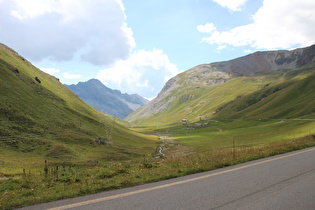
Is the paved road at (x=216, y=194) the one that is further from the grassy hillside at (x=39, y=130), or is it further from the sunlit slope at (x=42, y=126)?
the sunlit slope at (x=42, y=126)

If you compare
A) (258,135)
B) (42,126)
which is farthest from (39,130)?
(258,135)

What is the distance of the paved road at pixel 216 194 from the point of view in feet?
30.1

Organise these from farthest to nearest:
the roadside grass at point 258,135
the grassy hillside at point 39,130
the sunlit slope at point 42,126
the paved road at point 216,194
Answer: the roadside grass at point 258,135 < the sunlit slope at point 42,126 < the grassy hillside at point 39,130 < the paved road at point 216,194

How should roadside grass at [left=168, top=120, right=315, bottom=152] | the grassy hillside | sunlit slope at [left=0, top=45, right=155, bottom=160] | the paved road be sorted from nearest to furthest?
the paved road → the grassy hillside → sunlit slope at [left=0, top=45, right=155, bottom=160] → roadside grass at [left=168, top=120, right=315, bottom=152]

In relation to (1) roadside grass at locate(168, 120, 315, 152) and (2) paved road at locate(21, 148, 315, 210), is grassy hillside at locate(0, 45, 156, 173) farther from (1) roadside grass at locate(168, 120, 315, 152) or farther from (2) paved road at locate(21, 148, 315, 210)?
(2) paved road at locate(21, 148, 315, 210)

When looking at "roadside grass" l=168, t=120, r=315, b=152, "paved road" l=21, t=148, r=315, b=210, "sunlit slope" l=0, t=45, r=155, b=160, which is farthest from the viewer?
"roadside grass" l=168, t=120, r=315, b=152

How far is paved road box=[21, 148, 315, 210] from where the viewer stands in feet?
30.1

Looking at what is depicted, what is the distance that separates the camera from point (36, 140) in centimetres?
7175

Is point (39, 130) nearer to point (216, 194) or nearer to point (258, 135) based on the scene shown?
point (216, 194)

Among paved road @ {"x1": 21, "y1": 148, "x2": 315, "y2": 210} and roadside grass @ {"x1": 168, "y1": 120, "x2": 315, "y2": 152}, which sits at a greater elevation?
paved road @ {"x1": 21, "y1": 148, "x2": 315, "y2": 210}

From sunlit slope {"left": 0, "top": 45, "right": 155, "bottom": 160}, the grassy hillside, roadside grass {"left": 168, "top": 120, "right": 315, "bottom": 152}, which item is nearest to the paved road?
the grassy hillside

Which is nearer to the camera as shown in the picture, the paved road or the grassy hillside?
the paved road

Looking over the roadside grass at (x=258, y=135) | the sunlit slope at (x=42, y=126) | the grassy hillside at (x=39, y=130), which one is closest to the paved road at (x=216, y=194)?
the grassy hillside at (x=39, y=130)

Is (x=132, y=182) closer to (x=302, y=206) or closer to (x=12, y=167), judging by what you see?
(x=302, y=206)
